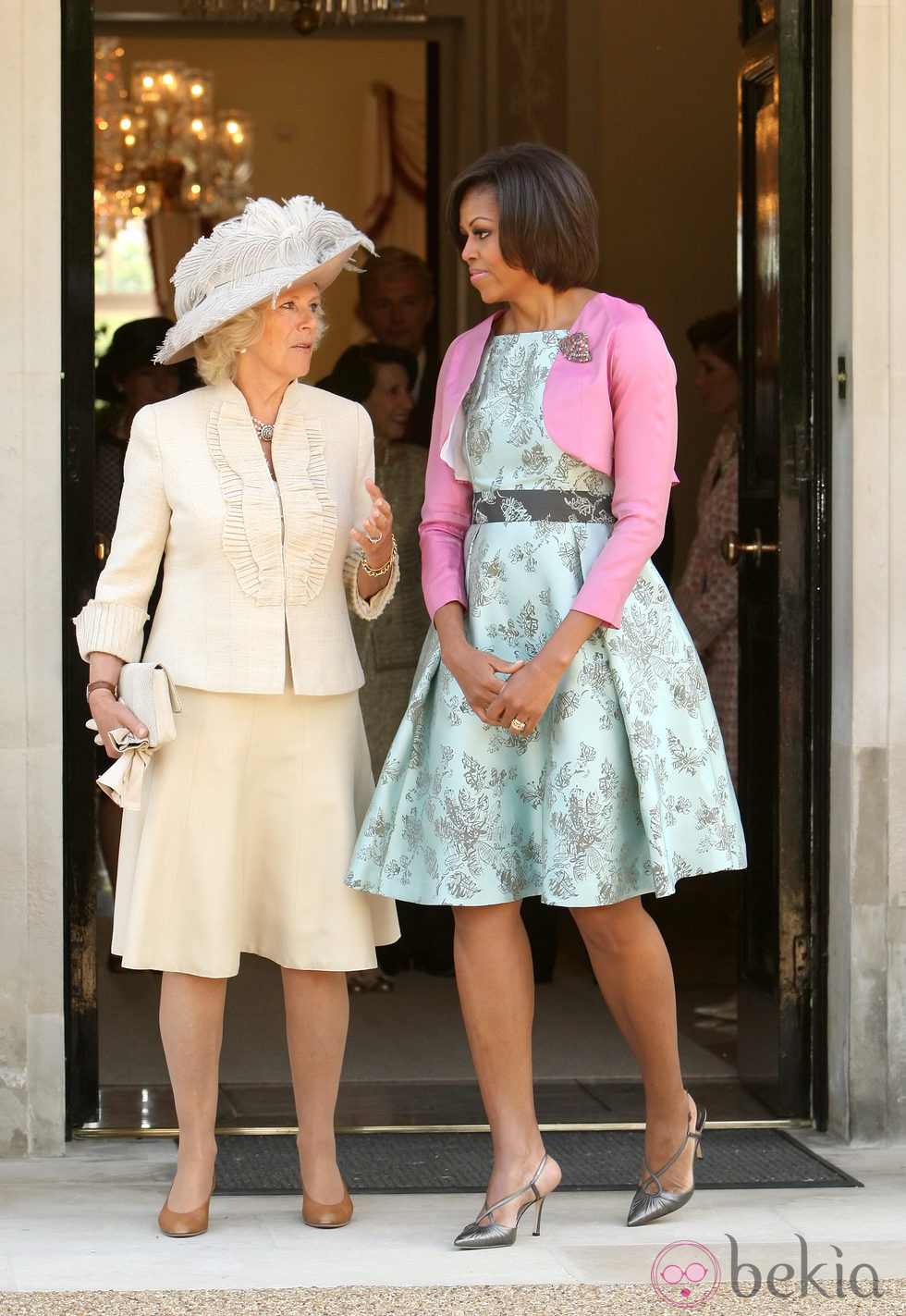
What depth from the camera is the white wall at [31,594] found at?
132 inches

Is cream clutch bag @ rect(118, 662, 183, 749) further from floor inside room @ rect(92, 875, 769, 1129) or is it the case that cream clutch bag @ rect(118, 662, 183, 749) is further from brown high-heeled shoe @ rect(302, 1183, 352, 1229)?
floor inside room @ rect(92, 875, 769, 1129)

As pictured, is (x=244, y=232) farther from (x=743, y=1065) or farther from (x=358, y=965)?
(x=743, y=1065)

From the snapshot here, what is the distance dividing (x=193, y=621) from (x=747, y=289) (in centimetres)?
166

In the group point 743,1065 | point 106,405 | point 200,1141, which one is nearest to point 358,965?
point 200,1141

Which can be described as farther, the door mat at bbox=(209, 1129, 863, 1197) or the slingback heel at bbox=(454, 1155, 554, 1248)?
the door mat at bbox=(209, 1129, 863, 1197)

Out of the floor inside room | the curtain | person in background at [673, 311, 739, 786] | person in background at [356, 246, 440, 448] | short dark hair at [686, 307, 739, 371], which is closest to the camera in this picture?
the floor inside room

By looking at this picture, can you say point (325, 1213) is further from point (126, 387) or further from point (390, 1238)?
point (126, 387)

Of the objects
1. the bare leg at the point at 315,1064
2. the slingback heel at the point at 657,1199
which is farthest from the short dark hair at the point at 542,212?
the slingback heel at the point at 657,1199

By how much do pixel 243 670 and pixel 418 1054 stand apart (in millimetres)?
1663

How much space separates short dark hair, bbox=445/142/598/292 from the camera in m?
2.85

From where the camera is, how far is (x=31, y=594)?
3.39 m

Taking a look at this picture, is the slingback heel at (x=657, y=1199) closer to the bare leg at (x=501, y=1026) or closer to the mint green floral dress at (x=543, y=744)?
the bare leg at (x=501, y=1026)
